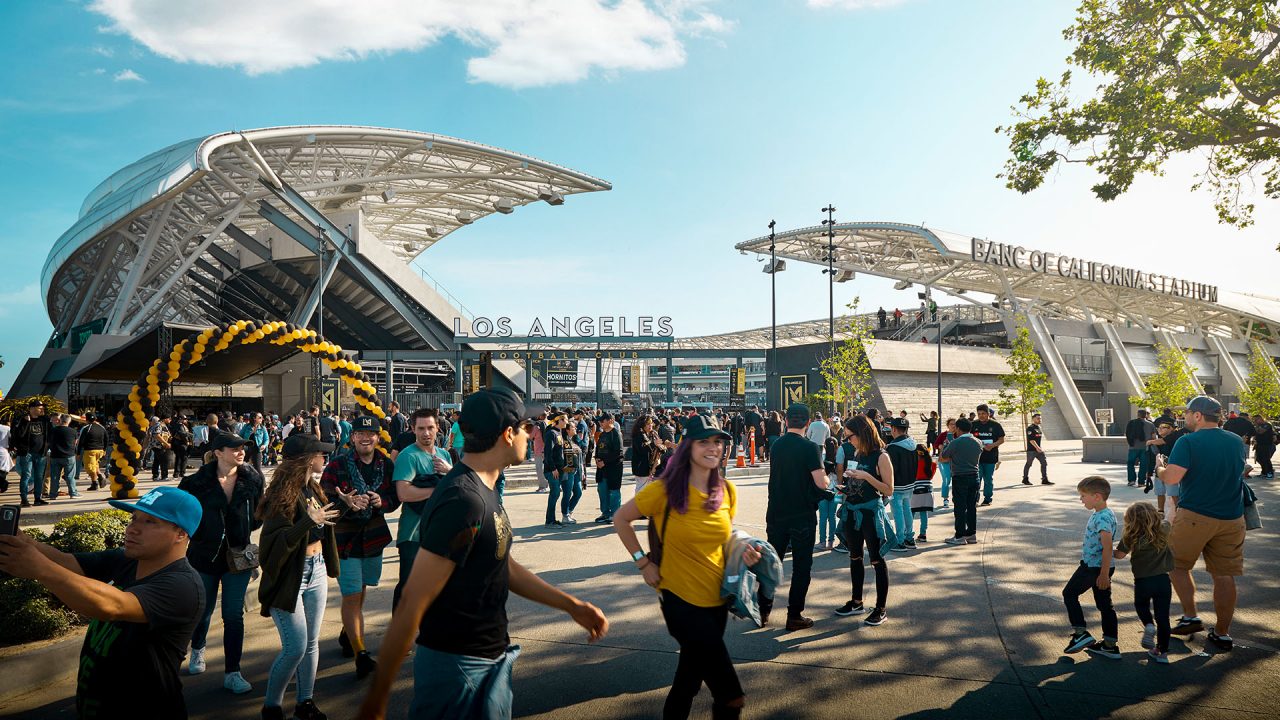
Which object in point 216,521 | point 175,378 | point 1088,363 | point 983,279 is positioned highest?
point 983,279

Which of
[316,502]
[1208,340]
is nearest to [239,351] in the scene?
[316,502]

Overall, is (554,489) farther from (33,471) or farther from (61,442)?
(33,471)

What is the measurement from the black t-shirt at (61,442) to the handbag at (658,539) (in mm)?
13922

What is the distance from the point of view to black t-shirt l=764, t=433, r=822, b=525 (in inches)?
222

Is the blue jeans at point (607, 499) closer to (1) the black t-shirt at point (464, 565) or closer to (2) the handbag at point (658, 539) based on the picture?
(2) the handbag at point (658, 539)

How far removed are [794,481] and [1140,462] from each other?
538 inches

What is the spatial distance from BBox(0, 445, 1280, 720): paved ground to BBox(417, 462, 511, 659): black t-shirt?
6.56 feet

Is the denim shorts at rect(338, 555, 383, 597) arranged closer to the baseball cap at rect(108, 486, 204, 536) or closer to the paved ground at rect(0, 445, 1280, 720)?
the paved ground at rect(0, 445, 1280, 720)

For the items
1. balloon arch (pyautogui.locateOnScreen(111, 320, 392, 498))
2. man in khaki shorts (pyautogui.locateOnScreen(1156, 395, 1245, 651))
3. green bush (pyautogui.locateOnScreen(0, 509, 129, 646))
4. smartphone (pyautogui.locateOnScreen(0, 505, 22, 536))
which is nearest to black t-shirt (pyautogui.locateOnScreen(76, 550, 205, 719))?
smartphone (pyautogui.locateOnScreen(0, 505, 22, 536))

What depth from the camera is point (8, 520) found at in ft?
6.98

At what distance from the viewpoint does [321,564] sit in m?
4.34

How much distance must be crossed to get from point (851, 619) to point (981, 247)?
41864mm

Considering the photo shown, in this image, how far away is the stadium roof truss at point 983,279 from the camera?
45031 millimetres

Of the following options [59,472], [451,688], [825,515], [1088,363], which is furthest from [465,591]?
[1088,363]
